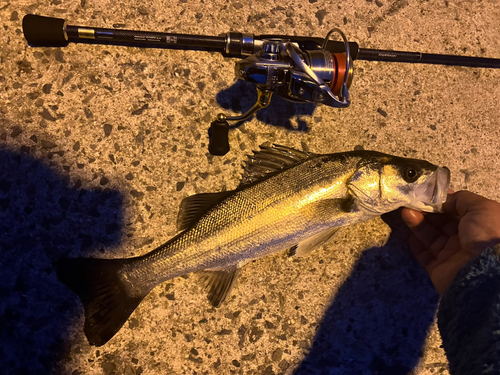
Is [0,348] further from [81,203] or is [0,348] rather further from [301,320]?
[301,320]

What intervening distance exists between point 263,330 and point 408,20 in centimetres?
226

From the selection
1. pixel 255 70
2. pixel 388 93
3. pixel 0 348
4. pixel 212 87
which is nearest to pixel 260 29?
pixel 212 87

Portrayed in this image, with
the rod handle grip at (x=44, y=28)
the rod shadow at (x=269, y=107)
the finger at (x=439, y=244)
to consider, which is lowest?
the finger at (x=439, y=244)

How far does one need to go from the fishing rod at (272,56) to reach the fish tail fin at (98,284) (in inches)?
34.8

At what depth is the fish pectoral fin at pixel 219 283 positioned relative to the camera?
190 centimetres

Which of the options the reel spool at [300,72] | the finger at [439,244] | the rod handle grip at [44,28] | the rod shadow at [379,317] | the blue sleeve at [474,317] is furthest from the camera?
the rod shadow at [379,317]

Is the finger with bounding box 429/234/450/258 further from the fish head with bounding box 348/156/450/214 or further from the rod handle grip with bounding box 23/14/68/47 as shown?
the rod handle grip with bounding box 23/14/68/47

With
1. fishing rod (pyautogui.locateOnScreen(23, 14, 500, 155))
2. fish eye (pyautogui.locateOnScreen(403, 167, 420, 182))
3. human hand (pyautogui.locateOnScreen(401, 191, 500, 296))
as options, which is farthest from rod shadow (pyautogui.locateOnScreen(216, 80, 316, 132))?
human hand (pyautogui.locateOnScreen(401, 191, 500, 296))

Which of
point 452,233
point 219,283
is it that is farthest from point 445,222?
point 219,283

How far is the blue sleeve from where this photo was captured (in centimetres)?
141

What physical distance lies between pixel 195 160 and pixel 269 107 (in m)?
0.57

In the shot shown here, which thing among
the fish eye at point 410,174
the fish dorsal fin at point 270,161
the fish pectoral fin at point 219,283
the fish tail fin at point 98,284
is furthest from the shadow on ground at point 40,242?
the fish eye at point 410,174

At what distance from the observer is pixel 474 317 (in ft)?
5.06

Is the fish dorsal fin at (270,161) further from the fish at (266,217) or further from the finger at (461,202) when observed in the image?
the finger at (461,202)
